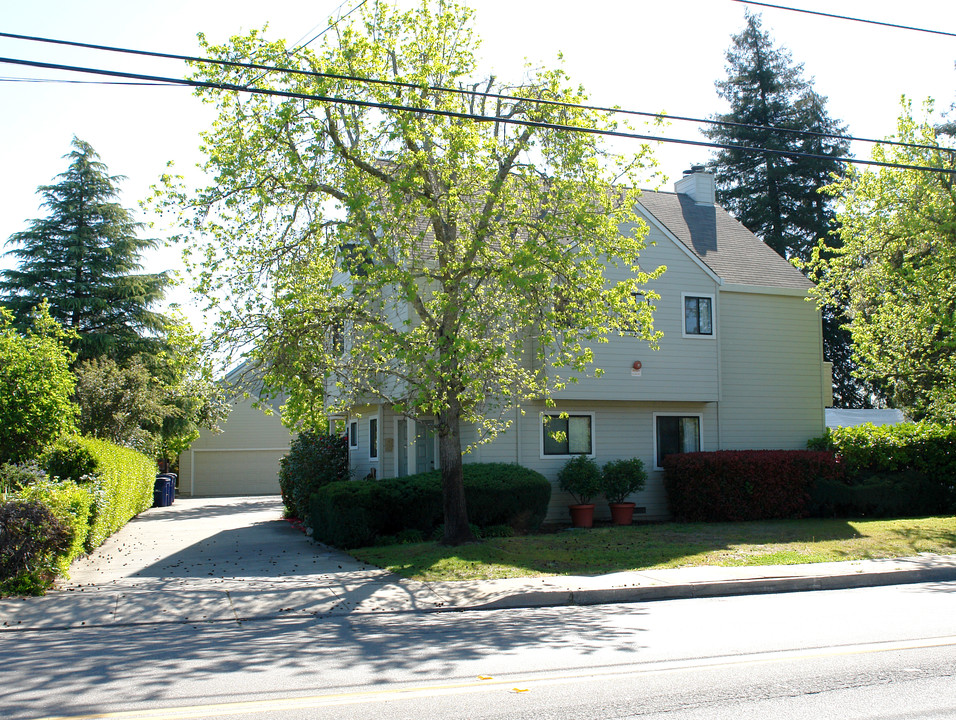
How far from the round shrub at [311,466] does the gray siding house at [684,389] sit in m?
0.74

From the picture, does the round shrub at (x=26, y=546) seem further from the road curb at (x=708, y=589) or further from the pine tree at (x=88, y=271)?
the pine tree at (x=88, y=271)

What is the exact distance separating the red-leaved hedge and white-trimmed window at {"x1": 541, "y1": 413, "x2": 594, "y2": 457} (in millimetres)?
1938

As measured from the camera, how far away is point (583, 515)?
18922mm

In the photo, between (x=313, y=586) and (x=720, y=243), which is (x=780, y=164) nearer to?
(x=720, y=243)

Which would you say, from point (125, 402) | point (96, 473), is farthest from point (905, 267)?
point (125, 402)

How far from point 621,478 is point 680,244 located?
6.12m

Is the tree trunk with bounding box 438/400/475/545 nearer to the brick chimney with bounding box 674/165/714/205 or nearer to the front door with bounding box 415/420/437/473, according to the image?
the front door with bounding box 415/420/437/473

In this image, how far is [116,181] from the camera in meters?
34.7

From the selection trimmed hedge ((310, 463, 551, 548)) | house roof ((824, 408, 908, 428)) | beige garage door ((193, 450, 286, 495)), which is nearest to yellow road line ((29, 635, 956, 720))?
trimmed hedge ((310, 463, 551, 548))

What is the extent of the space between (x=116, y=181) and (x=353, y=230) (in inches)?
989

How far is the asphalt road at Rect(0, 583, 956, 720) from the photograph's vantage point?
19.1 ft

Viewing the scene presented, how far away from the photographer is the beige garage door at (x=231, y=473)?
40094 mm

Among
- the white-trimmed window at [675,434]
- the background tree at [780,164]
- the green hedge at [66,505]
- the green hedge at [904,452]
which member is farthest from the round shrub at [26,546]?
the background tree at [780,164]

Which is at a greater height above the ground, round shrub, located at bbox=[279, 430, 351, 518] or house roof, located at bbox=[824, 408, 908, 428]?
house roof, located at bbox=[824, 408, 908, 428]
